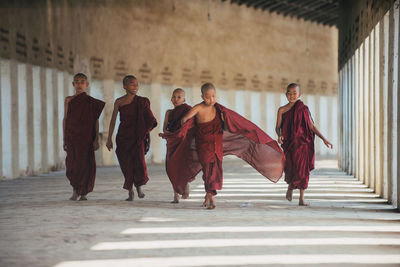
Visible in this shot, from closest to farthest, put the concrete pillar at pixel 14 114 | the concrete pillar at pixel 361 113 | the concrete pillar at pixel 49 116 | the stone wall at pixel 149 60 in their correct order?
the concrete pillar at pixel 361 113 → the concrete pillar at pixel 14 114 → the stone wall at pixel 149 60 → the concrete pillar at pixel 49 116

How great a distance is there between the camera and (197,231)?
527 cm

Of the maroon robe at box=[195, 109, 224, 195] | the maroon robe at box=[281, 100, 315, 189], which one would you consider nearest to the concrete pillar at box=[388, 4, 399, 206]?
the maroon robe at box=[281, 100, 315, 189]

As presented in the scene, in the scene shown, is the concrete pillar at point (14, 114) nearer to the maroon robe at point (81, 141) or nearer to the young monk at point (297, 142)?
the maroon robe at point (81, 141)

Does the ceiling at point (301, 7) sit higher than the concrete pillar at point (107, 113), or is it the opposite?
the ceiling at point (301, 7)

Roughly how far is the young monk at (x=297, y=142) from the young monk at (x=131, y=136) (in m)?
1.92

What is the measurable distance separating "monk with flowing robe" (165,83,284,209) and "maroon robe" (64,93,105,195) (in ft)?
3.84

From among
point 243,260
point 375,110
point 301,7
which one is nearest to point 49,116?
point 375,110

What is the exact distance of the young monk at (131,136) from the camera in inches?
311

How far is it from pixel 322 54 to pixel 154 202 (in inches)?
721

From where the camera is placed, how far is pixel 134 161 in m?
7.94

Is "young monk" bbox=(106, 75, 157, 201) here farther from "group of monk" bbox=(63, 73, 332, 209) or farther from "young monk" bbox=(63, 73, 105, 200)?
"young monk" bbox=(63, 73, 105, 200)

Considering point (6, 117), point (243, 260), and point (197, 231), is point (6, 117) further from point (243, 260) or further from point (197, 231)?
point (243, 260)

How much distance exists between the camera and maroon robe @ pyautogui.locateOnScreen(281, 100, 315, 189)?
7.44 m

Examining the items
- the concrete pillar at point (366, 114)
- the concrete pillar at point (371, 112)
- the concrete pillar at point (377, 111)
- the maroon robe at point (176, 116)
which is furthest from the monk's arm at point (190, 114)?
the concrete pillar at point (366, 114)
